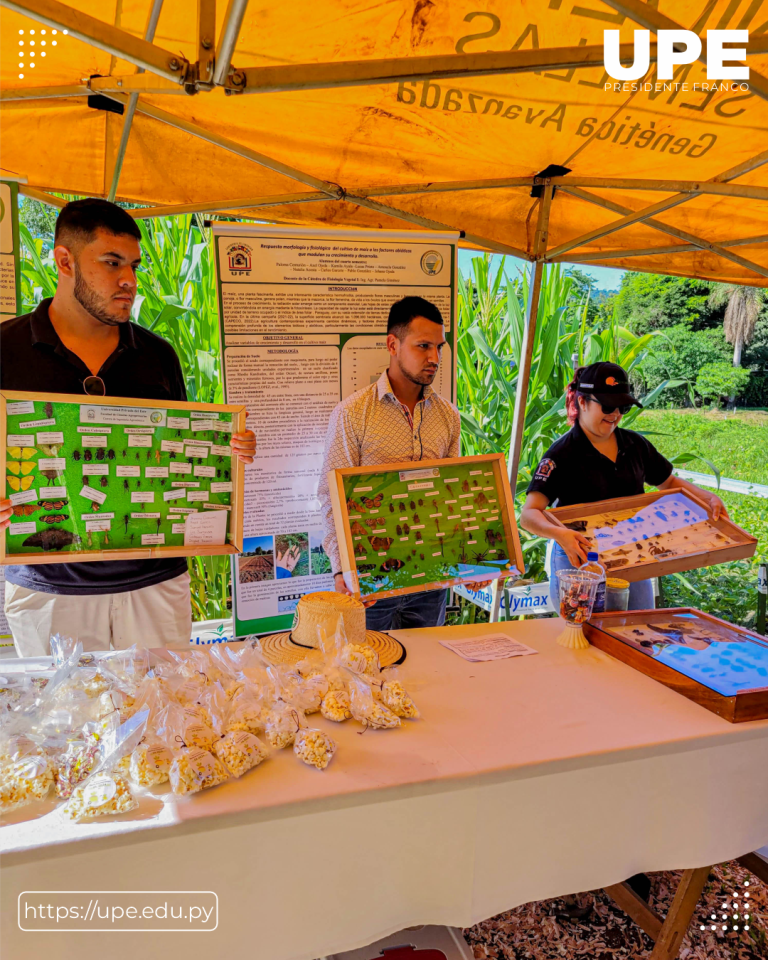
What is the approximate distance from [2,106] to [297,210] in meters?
1.41

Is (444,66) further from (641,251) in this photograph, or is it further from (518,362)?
(518,362)

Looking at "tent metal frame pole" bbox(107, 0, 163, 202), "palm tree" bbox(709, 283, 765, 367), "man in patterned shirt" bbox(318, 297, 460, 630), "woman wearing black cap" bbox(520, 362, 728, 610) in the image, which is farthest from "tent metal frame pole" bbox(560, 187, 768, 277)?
"palm tree" bbox(709, 283, 765, 367)

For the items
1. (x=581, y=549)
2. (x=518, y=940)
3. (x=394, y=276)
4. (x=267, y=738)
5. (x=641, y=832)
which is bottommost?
(x=518, y=940)

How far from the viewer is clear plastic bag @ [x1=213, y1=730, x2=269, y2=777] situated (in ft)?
4.52

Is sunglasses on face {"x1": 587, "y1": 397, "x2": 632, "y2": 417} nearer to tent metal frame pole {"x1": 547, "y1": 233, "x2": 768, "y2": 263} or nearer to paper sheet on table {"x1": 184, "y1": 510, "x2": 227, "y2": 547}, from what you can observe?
tent metal frame pole {"x1": 547, "y1": 233, "x2": 768, "y2": 263}

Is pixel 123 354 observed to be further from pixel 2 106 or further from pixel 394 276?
pixel 394 276

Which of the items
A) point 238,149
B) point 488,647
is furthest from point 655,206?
point 488,647

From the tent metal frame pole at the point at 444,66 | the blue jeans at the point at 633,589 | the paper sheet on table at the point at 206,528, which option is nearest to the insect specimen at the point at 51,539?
the paper sheet on table at the point at 206,528


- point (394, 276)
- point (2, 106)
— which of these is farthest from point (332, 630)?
point (2, 106)

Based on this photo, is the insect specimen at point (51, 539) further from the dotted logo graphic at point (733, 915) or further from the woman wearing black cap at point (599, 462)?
the dotted logo graphic at point (733, 915)

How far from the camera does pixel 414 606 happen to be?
291 centimetres

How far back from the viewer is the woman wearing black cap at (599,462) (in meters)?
2.98

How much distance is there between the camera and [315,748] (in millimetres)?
1432

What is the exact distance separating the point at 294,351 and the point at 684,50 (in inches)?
76.5
